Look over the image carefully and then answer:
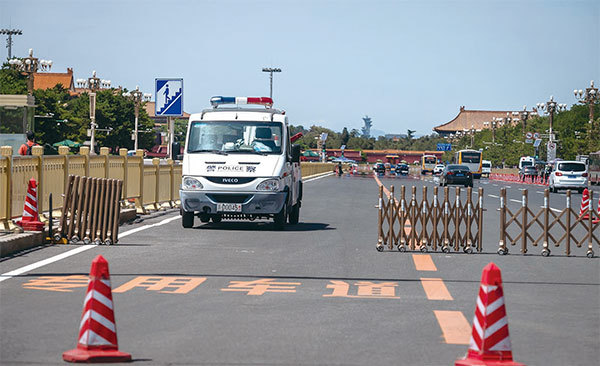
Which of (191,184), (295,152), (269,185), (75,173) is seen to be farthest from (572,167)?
(75,173)

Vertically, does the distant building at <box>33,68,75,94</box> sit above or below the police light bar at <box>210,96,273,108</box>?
above

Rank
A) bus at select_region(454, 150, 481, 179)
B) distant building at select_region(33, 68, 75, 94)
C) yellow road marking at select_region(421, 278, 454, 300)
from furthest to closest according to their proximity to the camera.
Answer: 1. distant building at select_region(33, 68, 75, 94)
2. bus at select_region(454, 150, 481, 179)
3. yellow road marking at select_region(421, 278, 454, 300)

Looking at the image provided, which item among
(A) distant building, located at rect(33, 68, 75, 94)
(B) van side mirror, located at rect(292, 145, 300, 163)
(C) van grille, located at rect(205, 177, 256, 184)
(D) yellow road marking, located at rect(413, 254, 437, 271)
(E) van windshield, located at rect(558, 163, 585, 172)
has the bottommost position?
(D) yellow road marking, located at rect(413, 254, 437, 271)

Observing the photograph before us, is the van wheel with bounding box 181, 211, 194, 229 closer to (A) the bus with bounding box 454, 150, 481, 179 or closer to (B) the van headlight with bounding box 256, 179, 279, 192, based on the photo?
(B) the van headlight with bounding box 256, 179, 279, 192

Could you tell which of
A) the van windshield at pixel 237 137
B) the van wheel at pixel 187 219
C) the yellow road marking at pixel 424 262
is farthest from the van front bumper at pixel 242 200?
the yellow road marking at pixel 424 262

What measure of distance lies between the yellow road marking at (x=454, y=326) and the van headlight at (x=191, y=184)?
9.52 meters

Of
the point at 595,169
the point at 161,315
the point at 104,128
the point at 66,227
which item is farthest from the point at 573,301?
the point at 104,128

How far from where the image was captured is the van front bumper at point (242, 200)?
17266 mm

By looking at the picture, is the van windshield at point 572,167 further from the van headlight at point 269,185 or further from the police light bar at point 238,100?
the van headlight at point 269,185

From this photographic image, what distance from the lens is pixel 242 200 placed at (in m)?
17.3

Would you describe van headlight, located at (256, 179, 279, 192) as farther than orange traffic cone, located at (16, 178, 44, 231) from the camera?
Yes

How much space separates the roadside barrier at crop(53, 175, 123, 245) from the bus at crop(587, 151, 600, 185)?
192 ft

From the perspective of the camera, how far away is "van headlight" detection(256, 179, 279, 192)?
1731 centimetres

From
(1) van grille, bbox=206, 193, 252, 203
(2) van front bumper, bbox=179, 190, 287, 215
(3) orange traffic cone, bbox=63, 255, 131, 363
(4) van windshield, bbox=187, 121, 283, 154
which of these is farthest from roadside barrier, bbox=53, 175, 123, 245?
(3) orange traffic cone, bbox=63, 255, 131, 363
